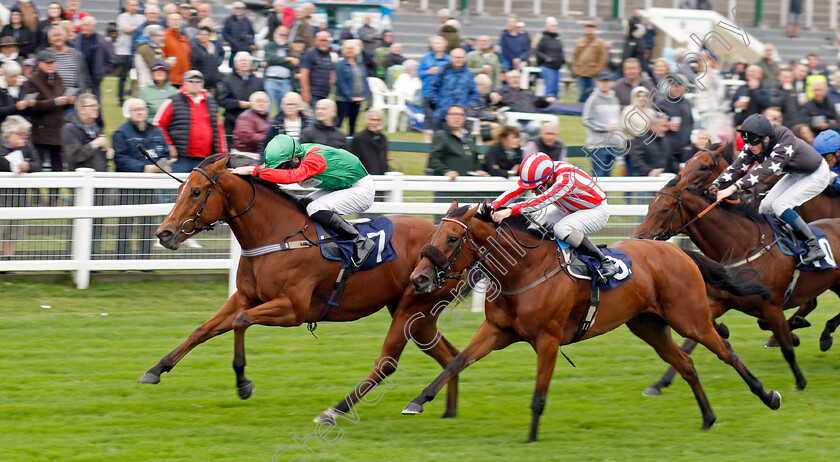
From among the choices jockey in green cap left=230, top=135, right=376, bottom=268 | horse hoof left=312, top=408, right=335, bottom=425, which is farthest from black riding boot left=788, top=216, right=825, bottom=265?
horse hoof left=312, top=408, right=335, bottom=425

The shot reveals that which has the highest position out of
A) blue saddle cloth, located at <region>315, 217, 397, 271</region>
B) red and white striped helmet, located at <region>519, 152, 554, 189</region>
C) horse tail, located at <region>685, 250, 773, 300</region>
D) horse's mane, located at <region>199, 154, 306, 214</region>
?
red and white striped helmet, located at <region>519, 152, 554, 189</region>

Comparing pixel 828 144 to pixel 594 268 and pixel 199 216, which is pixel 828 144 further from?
pixel 199 216

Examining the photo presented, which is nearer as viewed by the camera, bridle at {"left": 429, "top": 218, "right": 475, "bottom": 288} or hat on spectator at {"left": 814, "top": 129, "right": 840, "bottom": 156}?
bridle at {"left": 429, "top": 218, "right": 475, "bottom": 288}

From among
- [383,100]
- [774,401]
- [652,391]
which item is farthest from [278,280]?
[383,100]

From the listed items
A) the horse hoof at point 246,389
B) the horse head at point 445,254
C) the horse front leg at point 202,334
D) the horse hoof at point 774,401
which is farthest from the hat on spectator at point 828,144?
the horse hoof at point 246,389

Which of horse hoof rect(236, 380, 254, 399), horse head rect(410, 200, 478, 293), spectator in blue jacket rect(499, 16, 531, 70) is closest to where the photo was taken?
horse head rect(410, 200, 478, 293)

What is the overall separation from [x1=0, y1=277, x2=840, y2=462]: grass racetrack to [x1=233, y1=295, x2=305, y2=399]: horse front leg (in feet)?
0.68

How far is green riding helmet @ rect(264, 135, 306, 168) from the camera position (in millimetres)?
6691

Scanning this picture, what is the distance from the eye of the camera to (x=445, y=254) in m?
5.89

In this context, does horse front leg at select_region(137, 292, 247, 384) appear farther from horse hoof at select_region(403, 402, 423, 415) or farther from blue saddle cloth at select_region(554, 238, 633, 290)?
blue saddle cloth at select_region(554, 238, 633, 290)

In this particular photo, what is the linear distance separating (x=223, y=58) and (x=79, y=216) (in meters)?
7.07

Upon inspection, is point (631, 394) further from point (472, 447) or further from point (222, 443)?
point (222, 443)

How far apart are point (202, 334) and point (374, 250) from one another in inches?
48.1

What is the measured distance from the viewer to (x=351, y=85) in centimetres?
1314
